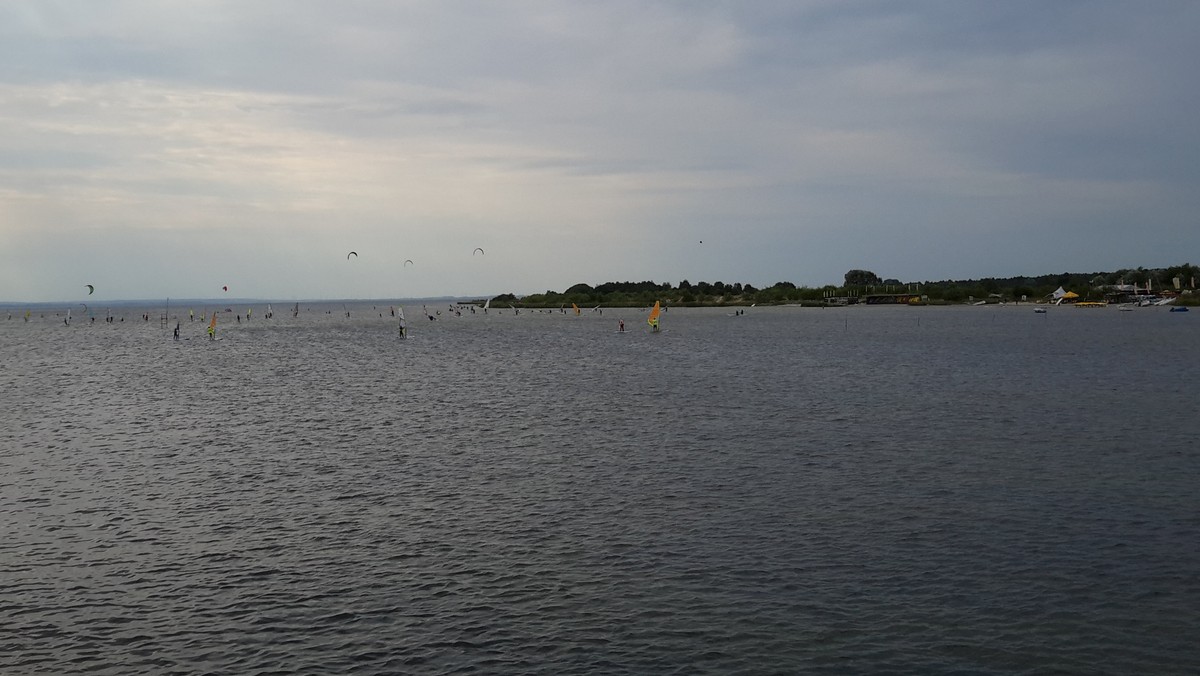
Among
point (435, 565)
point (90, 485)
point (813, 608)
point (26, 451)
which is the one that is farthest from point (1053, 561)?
point (26, 451)

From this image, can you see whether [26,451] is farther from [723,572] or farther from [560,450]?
[723,572]

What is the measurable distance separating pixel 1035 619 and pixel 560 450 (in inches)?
844

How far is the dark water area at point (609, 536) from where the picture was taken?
16359mm

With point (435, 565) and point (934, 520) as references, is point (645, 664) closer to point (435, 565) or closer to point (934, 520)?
point (435, 565)

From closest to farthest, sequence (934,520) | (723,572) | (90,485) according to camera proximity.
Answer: (723,572) < (934,520) < (90,485)

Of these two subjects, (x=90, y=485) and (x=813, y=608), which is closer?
(x=813, y=608)

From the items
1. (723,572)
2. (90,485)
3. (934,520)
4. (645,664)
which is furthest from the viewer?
(90,485)

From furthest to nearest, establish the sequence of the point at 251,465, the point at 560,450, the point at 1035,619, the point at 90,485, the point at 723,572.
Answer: the point at 560,450
the point at 251,465
the point at 90,485
the point at 723,572
the point at 1035,619

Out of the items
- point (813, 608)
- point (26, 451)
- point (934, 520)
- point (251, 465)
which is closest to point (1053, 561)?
point (934, 520)

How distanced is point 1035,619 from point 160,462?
101ft

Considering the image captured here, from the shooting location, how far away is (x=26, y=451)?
37.8m

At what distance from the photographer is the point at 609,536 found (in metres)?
23.4

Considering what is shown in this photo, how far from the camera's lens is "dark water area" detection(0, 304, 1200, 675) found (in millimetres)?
16359

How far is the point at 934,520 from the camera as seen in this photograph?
24.5m
